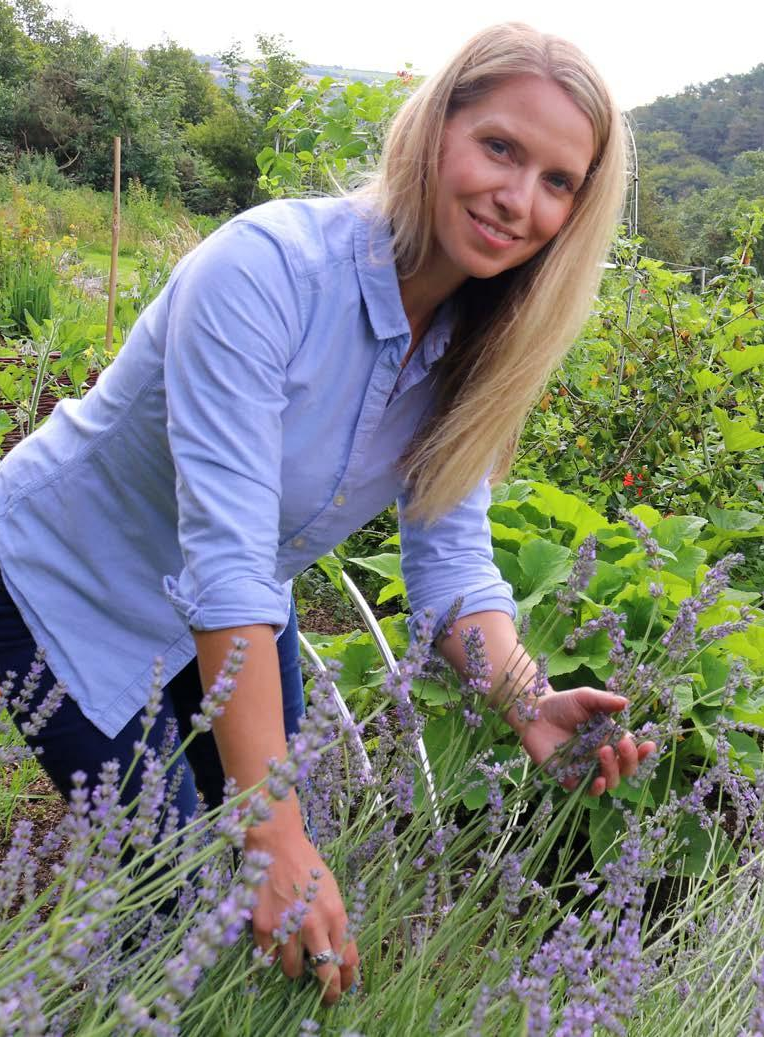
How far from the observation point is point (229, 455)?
1.31 m

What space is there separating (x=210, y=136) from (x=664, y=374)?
25127 mm

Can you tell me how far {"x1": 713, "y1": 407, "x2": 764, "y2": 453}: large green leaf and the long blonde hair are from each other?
196cm

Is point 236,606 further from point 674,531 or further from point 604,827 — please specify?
point 674,531

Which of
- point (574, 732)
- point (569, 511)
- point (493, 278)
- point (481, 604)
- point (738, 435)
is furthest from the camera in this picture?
point (738, 435)

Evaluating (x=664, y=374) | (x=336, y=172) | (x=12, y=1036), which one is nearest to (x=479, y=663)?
(x=12, y=1036)

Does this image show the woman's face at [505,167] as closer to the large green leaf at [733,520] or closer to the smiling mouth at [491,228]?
the smiling mouth at [491,228]

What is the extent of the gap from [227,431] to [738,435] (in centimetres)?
283

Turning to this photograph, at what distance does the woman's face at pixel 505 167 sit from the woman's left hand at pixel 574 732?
66 cm

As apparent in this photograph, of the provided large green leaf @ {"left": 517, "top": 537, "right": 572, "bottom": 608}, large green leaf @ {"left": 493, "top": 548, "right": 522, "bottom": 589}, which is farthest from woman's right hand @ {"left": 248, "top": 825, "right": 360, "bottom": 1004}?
large green leaf @ {"left": 493, "top": 548, "right": 522, "bottom": 589}

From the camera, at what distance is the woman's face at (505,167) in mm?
1574

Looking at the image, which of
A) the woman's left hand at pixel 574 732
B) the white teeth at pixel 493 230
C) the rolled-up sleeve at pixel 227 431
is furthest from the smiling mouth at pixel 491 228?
the woman's left hand at pixel 574 732

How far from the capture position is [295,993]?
1.14m

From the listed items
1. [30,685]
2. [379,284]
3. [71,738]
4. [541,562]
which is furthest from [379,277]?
[541,562]

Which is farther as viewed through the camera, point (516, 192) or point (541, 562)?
point (541, 562)
